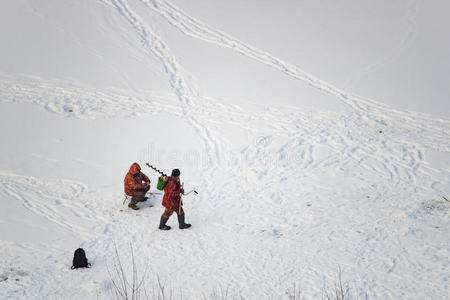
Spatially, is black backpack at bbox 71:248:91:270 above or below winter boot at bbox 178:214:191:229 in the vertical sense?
below

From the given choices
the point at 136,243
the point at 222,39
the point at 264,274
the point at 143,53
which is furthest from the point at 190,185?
the point at 222,39

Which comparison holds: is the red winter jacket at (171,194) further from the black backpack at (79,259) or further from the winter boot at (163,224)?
the black backpack at (79,259)

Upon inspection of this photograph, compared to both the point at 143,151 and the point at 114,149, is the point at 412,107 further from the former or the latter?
the point at 114,149

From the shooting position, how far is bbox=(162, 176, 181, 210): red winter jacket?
27.3 ft

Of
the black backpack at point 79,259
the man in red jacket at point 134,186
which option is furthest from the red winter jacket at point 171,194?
the black backpack at point 79,259

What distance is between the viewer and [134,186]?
9.20 meters

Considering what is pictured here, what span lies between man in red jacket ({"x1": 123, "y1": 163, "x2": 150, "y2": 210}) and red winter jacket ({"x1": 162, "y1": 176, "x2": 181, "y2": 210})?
3.65ft

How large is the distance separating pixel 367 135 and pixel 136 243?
840 cm

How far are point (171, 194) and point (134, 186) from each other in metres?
1.32

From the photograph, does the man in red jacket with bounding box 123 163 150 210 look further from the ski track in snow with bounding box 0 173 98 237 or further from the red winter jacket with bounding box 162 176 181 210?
the red winter jacket with bounding box 162 176 181 210

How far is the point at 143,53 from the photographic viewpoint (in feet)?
A: 56.3

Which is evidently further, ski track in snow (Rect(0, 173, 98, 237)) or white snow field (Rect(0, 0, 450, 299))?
ski track in snow (Rect(0, 173, 98, 237))

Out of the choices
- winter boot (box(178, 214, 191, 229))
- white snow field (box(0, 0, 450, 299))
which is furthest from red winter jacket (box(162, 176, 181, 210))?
white snow field (box(0, 0, 450, 299))

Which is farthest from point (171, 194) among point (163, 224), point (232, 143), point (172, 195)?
point (232, 143)
